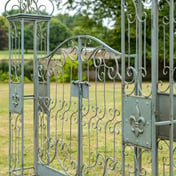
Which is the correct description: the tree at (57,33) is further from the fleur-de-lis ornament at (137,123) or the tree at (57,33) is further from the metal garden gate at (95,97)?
the fleur-de-lis ornament at (137,123)

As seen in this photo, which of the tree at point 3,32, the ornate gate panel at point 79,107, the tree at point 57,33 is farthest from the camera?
the tree at point 57,33

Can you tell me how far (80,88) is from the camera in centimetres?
396

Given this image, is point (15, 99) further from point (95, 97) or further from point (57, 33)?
point (57, 33)

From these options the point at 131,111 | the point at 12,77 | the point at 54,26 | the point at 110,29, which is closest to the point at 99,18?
the point at 110,29

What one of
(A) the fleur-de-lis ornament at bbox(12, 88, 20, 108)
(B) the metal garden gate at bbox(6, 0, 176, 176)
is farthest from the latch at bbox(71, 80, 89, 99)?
(A) the fleur-de-lis ornament at bbox(12, 88, 20, 108)

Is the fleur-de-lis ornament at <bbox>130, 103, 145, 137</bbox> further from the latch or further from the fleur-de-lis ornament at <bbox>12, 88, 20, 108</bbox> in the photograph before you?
the fleur-de-lis ornament at <bbox>12, 88, 20, 108</bbox>

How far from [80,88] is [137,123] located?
1.30 metres

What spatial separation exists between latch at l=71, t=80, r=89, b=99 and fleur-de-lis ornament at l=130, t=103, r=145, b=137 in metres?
1.14

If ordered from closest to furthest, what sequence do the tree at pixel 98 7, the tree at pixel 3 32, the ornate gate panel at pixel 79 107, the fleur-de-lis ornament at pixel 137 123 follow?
the fleur-de-lis ornament at pixel 137 123 < the ornate gate panel at pixel 79 107 < the tree at pixel 98 7 < the tree at pixel 3 32

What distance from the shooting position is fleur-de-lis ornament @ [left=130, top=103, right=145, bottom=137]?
2.73 metres

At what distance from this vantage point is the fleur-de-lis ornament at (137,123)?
2.73 meters

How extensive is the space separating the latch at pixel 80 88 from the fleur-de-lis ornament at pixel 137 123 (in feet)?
3.75

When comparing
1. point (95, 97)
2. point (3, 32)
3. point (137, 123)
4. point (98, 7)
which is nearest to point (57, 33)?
point (3, 32)

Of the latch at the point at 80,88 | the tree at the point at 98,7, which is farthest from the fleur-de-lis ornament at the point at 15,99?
the tree at the point at 98,7
